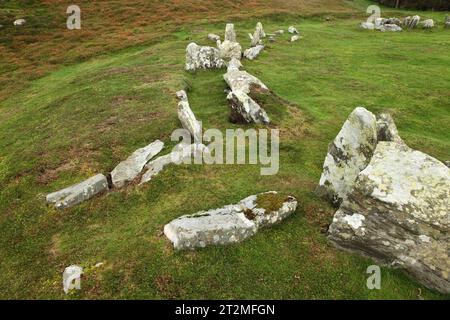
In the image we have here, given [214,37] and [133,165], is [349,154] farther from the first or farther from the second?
[214,37]

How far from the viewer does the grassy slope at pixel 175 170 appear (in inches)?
640

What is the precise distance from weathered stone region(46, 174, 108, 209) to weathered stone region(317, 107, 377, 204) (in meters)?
12.2

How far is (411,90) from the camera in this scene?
134ft

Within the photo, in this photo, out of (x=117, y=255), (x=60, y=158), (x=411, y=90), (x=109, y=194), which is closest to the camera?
(x=117, y=255)

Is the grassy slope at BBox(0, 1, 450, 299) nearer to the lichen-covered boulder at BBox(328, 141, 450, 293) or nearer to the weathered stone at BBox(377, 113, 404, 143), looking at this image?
the lichen-covered boulder at BBox(328, 141, 450, 293)

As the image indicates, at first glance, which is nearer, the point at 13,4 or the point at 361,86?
the point at 361,86

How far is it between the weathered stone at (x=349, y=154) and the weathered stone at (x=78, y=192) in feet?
39.9

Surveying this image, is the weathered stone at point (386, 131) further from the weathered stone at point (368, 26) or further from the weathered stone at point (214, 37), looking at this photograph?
the weathered stone at point (368, 26)

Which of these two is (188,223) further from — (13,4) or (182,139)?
(13,4)

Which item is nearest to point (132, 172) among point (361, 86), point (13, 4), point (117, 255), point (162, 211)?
point (162, 211)

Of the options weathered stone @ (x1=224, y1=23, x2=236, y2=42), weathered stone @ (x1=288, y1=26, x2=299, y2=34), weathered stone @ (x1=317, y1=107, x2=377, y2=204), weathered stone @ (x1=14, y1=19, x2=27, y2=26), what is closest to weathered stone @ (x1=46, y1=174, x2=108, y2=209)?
weathered stone @ (x1=317, y1=107, x2=377, y2=204)

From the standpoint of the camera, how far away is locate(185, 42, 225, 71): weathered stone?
1747 inches

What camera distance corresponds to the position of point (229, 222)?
1777cm

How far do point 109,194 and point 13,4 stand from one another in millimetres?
81896
